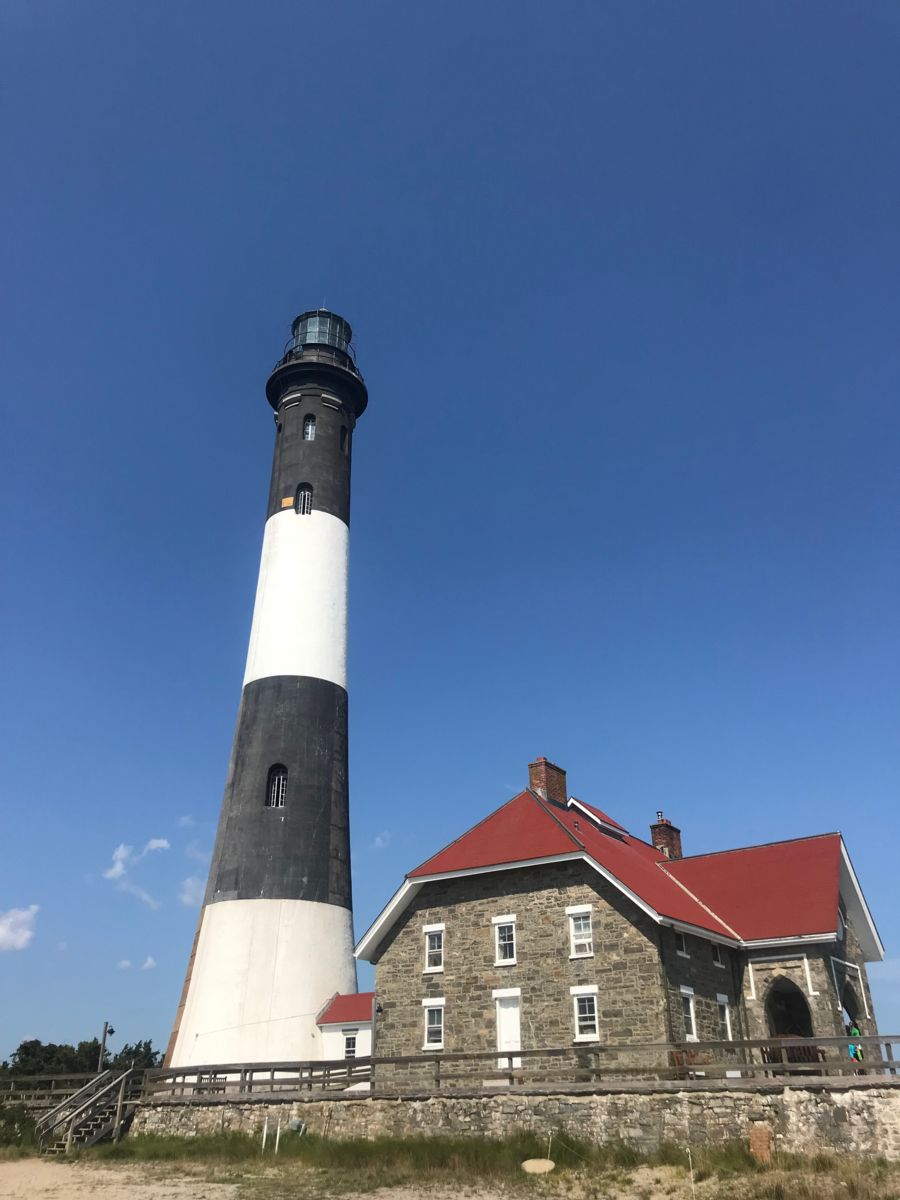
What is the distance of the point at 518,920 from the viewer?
2191 centimetres

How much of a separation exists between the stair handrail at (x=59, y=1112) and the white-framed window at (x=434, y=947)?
9.12 meters

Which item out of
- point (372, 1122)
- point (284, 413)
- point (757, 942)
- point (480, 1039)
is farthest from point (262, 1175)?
Answer: point (284, 413)

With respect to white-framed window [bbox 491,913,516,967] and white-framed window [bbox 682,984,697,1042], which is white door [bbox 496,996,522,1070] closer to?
white-framed window [bbox 491,913,516,967]

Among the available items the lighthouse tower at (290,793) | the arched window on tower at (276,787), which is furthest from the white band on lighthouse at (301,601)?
the arched window on tower at (276,787)

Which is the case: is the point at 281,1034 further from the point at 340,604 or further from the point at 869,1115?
the point at 869,1115

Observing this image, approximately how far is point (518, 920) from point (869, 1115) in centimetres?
913

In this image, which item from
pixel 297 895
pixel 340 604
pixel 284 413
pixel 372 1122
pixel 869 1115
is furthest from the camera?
pixel 284 413

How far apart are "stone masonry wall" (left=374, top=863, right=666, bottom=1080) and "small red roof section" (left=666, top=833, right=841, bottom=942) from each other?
16.0ft

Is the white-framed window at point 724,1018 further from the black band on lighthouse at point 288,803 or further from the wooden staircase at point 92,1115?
the wooden staircase at point 92,1115

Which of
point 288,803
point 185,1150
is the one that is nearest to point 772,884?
point 288,803

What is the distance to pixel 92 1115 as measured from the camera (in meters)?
22.4

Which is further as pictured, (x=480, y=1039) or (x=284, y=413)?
(x=284, y=413)

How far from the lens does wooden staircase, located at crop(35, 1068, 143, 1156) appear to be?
2144cm

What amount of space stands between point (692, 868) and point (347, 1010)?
1091 centimetres
